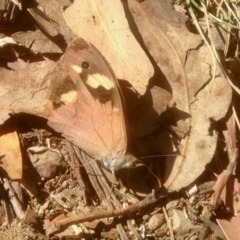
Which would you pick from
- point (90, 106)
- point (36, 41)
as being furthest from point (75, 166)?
point (36, 41)

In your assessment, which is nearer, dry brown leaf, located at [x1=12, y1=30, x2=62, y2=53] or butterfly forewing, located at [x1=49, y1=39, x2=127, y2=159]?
butterfly forewing, located at [x1=49, y1=39, x2=127, y2=159]

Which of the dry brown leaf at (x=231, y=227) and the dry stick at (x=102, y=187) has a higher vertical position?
the dry stick at (x=102, y=187)

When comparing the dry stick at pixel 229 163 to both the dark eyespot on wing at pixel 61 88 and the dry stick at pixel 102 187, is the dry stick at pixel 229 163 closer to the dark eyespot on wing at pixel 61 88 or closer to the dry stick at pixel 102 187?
the dry stick at pixel 102 187

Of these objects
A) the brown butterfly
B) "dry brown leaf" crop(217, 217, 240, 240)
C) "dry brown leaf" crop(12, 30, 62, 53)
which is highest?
"dry brown leaf" crop(12, 30, 62, 53)

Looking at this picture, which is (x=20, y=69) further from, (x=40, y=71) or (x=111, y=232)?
(x=111, y=232)

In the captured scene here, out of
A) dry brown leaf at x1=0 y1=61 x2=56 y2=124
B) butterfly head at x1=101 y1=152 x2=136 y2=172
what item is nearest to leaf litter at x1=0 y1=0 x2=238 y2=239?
dry brown leaf at x1=0 y1=61 x2=56 y2=124

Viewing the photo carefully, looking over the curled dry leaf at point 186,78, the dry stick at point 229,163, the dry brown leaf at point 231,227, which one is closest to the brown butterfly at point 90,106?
the curled dry leaf at point 186,78

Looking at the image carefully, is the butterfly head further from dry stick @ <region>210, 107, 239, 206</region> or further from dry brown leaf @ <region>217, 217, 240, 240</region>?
dry brown leaf @ <region>217, 217, 240, 240</region>
